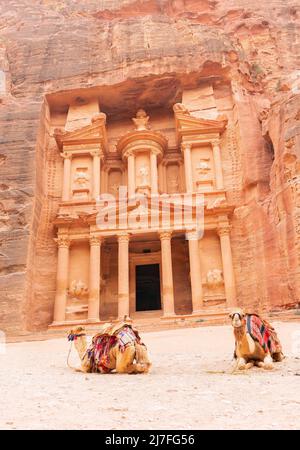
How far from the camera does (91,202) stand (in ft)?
71.6

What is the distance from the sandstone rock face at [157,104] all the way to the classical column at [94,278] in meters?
2.20

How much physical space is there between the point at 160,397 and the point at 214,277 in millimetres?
15495

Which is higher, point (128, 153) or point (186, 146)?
point (186, 146)

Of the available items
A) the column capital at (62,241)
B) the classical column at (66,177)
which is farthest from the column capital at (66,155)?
the column capital at (62,241)

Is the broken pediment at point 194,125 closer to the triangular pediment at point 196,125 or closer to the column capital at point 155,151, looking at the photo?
the triangular pediment at point 196,125

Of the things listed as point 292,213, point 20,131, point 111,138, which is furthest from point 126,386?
point 111,138

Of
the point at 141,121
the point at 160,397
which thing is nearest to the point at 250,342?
the point at 160,397

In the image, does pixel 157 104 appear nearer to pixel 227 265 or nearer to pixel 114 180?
pixel 114 180

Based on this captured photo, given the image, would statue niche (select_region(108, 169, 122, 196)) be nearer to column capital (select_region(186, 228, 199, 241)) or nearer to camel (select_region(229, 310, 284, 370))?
column capital (select_region(186, 228, 199, 241))

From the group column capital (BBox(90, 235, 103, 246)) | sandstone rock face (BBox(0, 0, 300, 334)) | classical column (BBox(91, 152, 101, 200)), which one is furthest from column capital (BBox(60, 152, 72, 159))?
column capital (BBox(90, 235, 103, 246))

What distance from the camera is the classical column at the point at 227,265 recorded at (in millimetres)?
18609

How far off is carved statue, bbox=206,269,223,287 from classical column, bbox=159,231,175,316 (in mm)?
1870

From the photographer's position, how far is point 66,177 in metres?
22.8

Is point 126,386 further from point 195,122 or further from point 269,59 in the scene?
point 269,59
